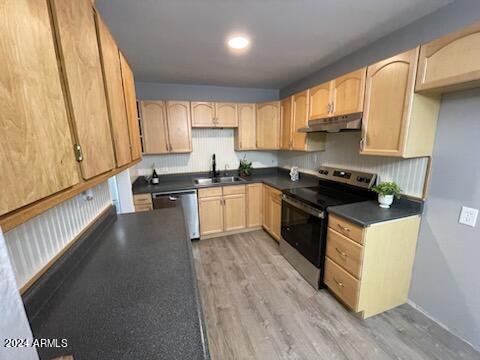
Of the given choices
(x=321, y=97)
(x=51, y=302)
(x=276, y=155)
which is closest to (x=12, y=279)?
(x=51, y=302)

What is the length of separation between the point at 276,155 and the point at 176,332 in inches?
140

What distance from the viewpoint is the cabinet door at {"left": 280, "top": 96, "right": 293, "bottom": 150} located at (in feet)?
9.55

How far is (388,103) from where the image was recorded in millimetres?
1597

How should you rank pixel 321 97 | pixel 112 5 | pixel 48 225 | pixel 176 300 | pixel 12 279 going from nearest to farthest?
pixel 12 279
pixel 176 300
pixel 48 225
pixel 112 5
pixel 321 97

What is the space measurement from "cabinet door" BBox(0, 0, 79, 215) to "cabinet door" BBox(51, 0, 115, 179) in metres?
0.06

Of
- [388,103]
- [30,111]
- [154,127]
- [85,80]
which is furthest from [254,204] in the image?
[30,111]

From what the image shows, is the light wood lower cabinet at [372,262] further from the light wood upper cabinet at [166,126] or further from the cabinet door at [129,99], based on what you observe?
the light wood upper cabinet at [166,126]

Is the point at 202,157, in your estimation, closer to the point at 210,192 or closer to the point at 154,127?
the point at 210,192

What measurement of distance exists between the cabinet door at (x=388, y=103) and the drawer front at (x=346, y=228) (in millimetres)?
653

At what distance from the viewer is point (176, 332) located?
0.68 m

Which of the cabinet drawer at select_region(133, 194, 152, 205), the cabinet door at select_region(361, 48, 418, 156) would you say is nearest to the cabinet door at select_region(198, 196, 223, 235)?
the cabinet drawer at select_region(133, 194, 152, 205)

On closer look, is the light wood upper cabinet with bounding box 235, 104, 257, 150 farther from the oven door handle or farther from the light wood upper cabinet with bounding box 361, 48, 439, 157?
the light wood upper cabinet with bounding box 361, 48, 439, 157

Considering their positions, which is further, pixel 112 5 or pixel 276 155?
pixel 276 155

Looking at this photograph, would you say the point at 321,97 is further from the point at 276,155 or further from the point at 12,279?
the point at 12,279
